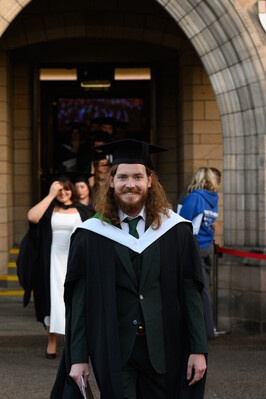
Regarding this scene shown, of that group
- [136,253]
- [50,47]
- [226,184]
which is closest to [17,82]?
[50,47]

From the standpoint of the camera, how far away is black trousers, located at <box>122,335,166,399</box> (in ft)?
12.7

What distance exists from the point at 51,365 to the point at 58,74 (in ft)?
21.7

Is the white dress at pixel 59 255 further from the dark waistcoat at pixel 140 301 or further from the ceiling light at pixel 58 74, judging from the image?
the ceiling light at pixel 58 74

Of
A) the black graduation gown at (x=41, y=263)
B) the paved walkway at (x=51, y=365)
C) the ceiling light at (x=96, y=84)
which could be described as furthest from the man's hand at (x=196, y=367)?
the ceiling light at (x=96, y=84)

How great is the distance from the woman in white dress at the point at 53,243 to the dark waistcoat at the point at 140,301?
11.7 feet

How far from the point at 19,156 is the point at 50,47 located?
1623 millimetres

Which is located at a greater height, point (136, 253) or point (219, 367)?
point (136, 253)

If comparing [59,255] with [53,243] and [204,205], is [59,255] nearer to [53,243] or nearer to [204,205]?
[53,243]

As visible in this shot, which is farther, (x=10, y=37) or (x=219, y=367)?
(x=10, y=37)

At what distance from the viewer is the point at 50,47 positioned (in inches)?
A: 478

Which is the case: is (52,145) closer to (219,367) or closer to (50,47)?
(50,47)

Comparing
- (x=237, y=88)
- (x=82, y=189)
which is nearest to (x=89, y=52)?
(x=237, y=88)

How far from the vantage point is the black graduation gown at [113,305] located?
12.6ft

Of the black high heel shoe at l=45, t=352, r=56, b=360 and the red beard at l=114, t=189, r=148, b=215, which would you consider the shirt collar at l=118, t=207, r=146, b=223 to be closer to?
the red beard at l=114, t=189, r=148, b=215
